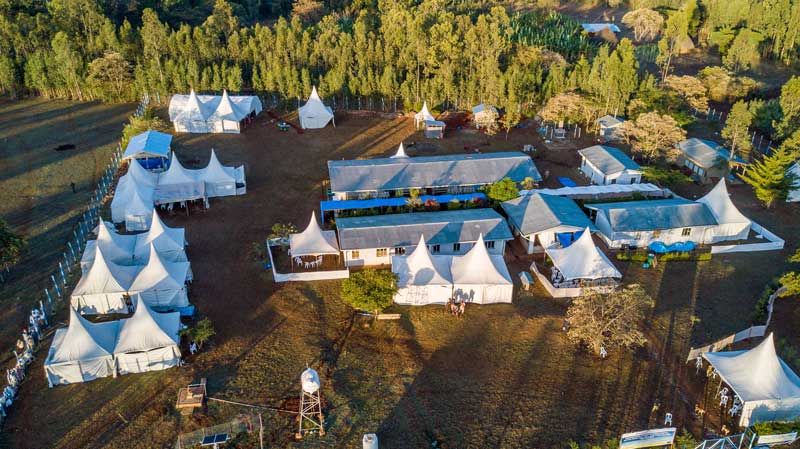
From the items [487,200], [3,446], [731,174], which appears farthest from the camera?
[731,174]

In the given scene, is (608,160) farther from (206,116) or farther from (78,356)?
(78,356)

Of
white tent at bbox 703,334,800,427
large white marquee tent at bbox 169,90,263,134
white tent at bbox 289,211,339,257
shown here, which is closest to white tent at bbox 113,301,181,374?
white tent at bbox 289,211,339,257

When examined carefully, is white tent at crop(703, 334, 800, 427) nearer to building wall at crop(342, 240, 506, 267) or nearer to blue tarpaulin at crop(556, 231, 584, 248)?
blue tarpaulin at crop(556, 231, 584, 248)

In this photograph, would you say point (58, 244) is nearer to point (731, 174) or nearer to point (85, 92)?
point (85, 92)

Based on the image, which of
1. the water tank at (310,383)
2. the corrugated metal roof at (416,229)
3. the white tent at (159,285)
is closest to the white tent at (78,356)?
the white tent at (159,285)

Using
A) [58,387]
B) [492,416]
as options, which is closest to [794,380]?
[492,416]

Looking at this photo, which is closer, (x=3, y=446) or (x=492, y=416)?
(x=3, y=446)

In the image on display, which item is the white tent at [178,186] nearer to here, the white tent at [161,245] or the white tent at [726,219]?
the white tent at [161,245]
